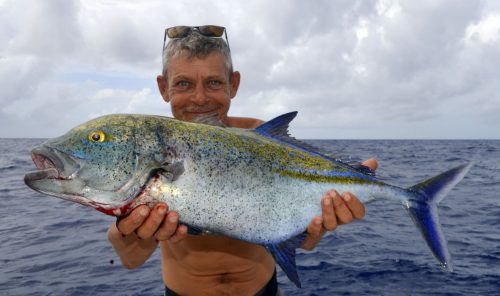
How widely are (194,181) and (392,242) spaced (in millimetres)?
9253

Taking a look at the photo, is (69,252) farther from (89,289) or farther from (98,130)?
(98,130)

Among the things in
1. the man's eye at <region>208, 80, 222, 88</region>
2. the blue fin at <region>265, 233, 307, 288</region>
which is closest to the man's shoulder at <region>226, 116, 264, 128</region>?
the man's eye at <region>208, 80, 222, 88</region>

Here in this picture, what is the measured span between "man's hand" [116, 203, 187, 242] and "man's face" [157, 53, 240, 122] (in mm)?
1564

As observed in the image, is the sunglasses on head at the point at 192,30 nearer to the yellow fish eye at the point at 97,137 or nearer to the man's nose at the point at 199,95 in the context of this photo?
the man's nose at the point at 199,95

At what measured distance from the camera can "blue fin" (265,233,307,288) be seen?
323cm

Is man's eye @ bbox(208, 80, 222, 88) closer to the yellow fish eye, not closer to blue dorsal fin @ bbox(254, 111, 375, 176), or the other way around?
blue dorsal fin @ bbox(254, 111, 375, 176)

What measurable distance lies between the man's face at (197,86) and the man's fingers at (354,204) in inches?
64.3

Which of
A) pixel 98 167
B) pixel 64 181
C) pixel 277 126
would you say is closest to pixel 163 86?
pixel 277 126

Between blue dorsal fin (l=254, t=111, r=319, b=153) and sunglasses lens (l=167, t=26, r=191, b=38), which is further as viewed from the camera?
sunglasses lens (l=167, t=26, r=191, b=38)

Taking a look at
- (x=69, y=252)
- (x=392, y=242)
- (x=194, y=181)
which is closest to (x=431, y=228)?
(x=194, y=181)

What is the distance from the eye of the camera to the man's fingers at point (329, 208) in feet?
11.3

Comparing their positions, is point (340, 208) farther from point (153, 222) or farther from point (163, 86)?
point (163, 86)

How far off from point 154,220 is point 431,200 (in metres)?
2.53

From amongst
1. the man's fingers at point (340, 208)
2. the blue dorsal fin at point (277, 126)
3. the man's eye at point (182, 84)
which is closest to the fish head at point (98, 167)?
the blue dorsal fin at point (277, 126)
